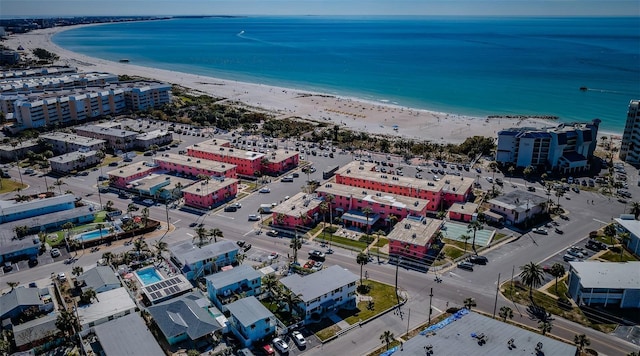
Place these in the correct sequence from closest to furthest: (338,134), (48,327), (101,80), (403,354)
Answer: (403,354), (48,327), (338,134), (101,80)

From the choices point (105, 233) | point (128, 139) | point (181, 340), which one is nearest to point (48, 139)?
point (128, 139)

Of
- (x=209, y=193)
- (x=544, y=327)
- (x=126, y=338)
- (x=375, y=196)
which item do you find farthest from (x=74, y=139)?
(x=544, y=327)

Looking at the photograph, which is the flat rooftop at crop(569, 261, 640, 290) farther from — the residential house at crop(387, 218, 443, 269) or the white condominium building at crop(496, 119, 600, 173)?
the white condominium building at crop(496, 119, 600, 173)

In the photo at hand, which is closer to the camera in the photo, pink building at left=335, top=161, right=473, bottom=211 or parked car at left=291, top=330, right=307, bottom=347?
parked car at left=291, top=330, right=307, bottom=347

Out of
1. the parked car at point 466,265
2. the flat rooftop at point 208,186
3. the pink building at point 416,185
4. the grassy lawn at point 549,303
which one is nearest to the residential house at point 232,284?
the parked car at point 466,265

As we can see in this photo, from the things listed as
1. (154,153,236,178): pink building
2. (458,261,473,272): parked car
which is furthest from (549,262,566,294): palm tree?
(154,153,236,178): pink building

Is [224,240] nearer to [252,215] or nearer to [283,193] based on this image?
[252,215]
